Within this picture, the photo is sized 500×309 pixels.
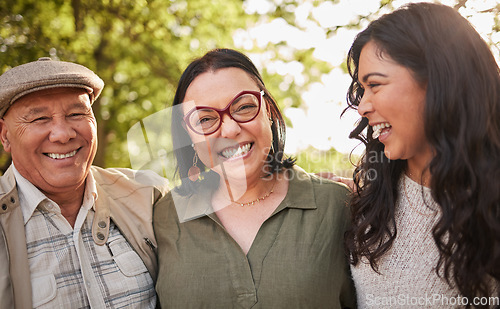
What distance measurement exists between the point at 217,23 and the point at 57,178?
4.49 m

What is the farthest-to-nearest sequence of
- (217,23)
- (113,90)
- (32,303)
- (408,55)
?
(113,90), (217,23), (32,303), (408,55)

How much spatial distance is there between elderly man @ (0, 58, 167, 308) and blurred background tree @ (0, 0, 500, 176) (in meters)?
1.59

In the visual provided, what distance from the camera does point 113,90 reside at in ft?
22.8

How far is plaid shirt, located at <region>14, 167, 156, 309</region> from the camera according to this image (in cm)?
233

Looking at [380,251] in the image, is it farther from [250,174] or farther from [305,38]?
[305,38]

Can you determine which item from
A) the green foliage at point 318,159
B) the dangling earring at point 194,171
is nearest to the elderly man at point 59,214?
the dangling earring at point 194,171

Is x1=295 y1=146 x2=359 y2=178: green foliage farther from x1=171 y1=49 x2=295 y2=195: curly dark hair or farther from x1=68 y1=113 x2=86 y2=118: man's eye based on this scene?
x1=68 y1=113 x2=86 y2=118: man's eye

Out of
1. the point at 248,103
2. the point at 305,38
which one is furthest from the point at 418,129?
the point at 305,38

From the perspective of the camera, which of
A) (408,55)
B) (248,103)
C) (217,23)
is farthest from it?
(217,23)

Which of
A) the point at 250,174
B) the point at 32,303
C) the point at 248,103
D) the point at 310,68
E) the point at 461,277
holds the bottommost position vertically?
the point at 461,277

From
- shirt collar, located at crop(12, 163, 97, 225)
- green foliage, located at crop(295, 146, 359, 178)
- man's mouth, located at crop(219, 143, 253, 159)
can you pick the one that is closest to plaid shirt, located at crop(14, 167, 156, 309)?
shirt collar, located at crop(12, 163, 97, 225)

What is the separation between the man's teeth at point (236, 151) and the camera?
2.56 metres

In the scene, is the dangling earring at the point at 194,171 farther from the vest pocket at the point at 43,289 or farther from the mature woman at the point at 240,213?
the vest pocket at the point at 43,289

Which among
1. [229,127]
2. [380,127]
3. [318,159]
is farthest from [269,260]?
[318,159]
